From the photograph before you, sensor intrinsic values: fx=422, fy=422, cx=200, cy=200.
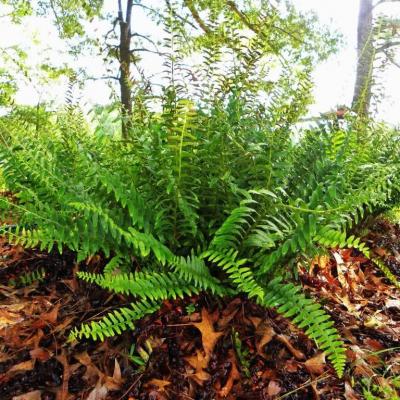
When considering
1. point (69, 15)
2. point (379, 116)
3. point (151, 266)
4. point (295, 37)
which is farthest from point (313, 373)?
point (69, 15)

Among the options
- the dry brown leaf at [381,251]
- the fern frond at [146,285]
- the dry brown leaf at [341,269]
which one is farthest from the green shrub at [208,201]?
the dry brown leaf at [381,251]

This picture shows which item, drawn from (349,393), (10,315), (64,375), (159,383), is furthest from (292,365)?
(10,315)

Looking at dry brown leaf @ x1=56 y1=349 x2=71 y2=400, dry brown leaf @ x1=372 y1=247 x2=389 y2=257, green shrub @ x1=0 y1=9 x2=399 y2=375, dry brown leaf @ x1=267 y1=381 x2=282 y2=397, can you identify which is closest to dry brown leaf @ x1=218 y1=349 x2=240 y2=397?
dry brown leaf @ x1=267 y1=381 x2=282 y2=397

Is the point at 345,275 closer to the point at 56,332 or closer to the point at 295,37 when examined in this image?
the point at 56,332

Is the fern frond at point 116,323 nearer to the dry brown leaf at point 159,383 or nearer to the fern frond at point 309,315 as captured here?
the dry brown leaf at point 159,383

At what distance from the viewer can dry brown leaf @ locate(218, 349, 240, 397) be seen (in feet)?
4.71

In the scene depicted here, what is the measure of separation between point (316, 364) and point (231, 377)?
325mm

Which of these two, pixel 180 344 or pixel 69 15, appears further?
pixel 69 15

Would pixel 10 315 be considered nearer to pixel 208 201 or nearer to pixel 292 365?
pixel 208 201

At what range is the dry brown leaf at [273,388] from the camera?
1.44 meters

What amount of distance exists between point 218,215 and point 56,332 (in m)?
0.80

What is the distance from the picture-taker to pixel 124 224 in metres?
1.68

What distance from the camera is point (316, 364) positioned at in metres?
1.55

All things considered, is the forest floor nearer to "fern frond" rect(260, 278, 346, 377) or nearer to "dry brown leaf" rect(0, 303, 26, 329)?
"dry brown leaf" rect(0, 303, 26, 329)
